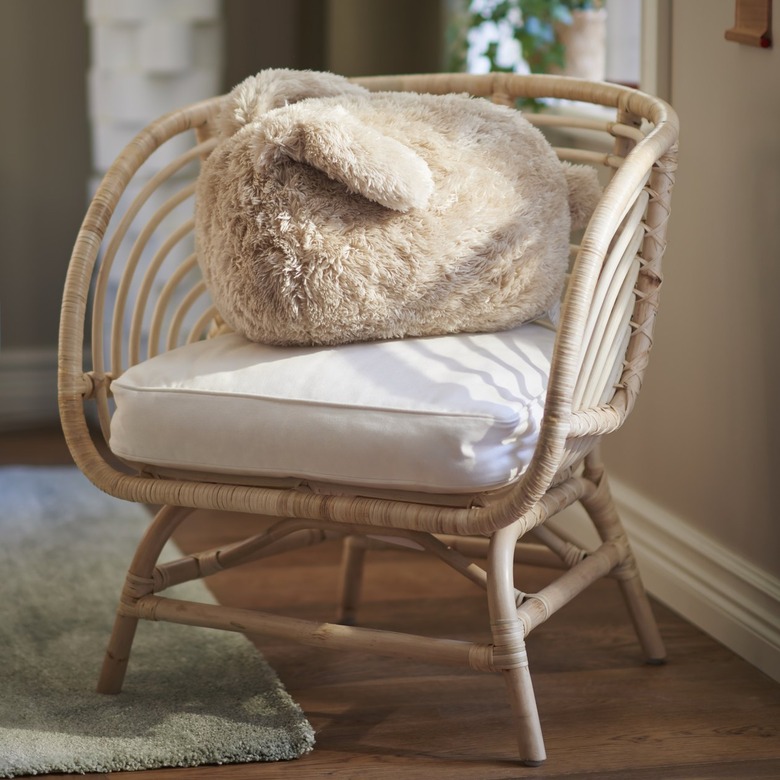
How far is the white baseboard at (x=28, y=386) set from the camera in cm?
283

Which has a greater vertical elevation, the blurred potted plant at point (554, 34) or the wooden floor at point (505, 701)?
the blurred potted plant at point (554, 34)

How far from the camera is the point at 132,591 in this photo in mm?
1366

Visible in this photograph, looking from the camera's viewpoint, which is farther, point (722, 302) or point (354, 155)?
point (722, 302)

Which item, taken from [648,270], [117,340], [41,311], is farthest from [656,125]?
[41,311]

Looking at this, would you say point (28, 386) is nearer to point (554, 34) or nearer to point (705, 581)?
point (554, 34)

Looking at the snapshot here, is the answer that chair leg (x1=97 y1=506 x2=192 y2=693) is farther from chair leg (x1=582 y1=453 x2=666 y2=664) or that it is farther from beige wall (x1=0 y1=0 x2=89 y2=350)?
beige wall (x1=0 y1=0 x2=89 y2=350)

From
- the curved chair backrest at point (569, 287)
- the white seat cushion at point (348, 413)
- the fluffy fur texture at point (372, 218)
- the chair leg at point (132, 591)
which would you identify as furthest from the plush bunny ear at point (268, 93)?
the chair leg at point (132, 591)

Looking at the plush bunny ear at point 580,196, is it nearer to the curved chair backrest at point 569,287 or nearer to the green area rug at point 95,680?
the curved chair backrest at point 569,287

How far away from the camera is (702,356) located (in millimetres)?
1630

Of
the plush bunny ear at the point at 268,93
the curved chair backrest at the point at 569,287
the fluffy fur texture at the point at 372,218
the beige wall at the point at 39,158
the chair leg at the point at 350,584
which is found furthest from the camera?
the beige wall at the point at 39,158

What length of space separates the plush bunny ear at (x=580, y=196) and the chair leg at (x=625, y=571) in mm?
294

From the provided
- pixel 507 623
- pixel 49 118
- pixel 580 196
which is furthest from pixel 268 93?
pixel 49 118

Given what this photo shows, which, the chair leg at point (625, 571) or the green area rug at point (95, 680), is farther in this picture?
the chair leg at point (625, 571)

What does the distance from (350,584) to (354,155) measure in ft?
2.24
